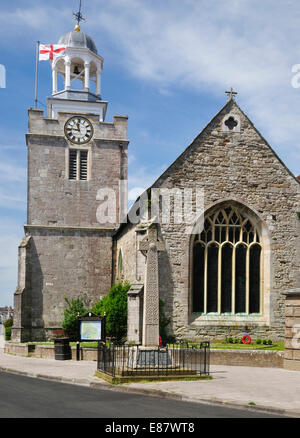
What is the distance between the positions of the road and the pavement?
0.38 meters

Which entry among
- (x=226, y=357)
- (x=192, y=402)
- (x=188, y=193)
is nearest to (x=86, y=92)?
(x=188, y=193)

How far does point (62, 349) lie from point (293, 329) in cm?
962

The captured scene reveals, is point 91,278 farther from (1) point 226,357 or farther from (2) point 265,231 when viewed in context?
(1) point 226,357

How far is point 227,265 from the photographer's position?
26.0m

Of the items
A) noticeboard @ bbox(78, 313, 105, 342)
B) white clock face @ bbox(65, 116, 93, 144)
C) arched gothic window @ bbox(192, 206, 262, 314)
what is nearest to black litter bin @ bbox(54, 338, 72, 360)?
noticeboard @ bbox(78, 313, 105, 342)

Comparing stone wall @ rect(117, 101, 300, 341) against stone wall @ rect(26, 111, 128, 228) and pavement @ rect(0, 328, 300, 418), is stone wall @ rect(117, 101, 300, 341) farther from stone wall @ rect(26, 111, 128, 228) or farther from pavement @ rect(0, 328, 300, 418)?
stone wall @ rect(26, 111, 128, 228)

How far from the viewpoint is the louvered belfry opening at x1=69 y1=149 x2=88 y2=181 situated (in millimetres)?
36844

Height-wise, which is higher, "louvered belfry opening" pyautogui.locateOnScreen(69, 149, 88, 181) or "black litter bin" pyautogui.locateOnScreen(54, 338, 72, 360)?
"louvered belfry opening" pyautogui.locateOnScreen(69, 149, 88, 181)

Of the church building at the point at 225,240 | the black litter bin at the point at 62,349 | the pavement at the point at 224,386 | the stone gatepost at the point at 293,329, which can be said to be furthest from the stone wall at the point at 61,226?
the stone gatepost at the point at 293,329

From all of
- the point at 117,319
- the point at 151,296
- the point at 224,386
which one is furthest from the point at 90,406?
the point at 117,319

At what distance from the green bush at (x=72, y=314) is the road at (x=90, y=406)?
18.7 m

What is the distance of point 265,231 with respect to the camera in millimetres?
26156

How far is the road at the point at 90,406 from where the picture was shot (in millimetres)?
10508

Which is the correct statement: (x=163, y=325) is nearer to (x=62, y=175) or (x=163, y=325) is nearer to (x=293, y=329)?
(x=293, y=329)
